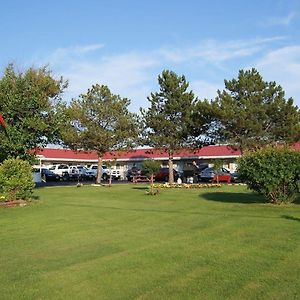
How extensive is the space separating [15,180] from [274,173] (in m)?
10.4

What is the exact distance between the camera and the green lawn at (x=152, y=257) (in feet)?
19.6

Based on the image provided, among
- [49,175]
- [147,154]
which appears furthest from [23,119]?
[147,154]

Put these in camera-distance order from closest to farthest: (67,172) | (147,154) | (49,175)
Result: (49,175) < (67,172) < (147,154)

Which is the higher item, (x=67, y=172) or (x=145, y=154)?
(x=145, y=154)

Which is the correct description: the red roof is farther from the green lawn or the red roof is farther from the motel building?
the green lawn

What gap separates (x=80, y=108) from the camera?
41719mm

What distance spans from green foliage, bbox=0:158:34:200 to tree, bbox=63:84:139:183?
69.7ft

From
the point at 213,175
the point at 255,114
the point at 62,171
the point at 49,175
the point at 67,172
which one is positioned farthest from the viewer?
the point at 62,171

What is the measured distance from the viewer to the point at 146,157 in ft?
211

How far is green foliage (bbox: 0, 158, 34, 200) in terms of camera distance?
18.8 meters

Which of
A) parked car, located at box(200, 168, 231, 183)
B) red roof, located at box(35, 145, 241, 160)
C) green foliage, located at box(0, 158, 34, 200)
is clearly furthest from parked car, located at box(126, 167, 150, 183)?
green foliage, located at box(0, 158, 34, 200)

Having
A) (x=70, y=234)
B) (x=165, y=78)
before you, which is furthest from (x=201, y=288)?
(x=165, y=78)

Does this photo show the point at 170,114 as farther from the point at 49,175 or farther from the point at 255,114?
the point at 49,175

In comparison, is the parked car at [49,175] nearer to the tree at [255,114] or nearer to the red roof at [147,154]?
the red roof at [147,154]
